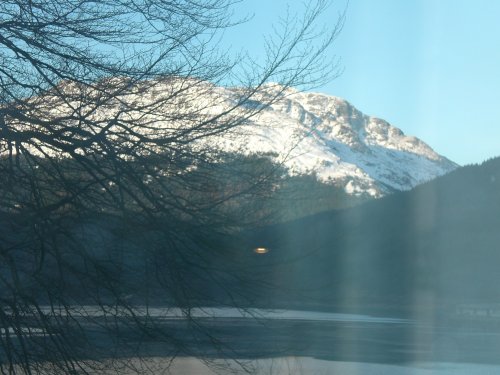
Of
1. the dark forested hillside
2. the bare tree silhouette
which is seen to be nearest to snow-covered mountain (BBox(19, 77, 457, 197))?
the bare tree silhouette

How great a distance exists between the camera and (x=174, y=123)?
21.6ft

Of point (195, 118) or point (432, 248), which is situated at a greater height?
point (432, 248)

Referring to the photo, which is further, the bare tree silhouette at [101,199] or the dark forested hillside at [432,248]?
the dark forested hillside at [432,248]

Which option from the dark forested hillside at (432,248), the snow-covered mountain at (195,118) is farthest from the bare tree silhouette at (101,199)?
the dark forested hillside at (432,248)

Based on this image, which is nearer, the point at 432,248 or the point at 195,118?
the point at 195,118

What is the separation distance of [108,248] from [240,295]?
1.00 metres

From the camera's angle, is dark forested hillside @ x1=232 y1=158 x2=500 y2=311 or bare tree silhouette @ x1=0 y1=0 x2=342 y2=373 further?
dark forested hillside @ x1=232 y1=158 x2=500 y2=311

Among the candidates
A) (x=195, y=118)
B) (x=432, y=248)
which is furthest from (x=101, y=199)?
(x=432, y=248)

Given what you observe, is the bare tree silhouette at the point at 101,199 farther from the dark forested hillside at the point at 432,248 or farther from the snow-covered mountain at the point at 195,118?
the dark forested hillside at the point at 432,248

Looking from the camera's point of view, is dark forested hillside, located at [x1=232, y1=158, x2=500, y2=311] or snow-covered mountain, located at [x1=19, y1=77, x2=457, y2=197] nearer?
snow-covered mountain, located at [x1=19, y1=77, x2=457, y2=197]

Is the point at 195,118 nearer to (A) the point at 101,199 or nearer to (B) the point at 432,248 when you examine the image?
(A) the point at 101,199

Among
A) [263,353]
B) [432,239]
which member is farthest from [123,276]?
[432,239]

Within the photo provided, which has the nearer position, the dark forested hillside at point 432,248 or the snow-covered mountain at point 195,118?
the snow-covered mountain at point 195,118

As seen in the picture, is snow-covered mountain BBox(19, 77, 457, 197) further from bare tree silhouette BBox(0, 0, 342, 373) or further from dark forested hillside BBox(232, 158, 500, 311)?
dark forested hillside BBox(232, 158, 500, 311)
